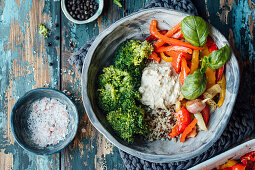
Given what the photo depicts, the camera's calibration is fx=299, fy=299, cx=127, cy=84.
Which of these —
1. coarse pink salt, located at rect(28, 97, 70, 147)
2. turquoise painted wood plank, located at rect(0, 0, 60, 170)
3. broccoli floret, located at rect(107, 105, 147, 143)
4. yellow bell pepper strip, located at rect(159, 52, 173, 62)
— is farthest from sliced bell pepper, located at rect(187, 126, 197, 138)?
turquoise painted wood plank, located at rect(0, 0, 60, 170)

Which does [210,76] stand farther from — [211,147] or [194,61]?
[211,147]

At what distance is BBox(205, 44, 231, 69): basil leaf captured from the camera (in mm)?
2047

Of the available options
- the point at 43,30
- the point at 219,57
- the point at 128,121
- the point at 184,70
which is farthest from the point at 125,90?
the point at 43,30

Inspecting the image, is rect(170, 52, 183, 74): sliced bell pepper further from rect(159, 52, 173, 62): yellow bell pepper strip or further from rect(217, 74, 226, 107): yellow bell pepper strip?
rect(217, 74, 226, 107): yellow bell pepper strip

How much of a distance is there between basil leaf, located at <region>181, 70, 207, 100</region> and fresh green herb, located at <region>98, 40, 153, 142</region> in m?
0.36

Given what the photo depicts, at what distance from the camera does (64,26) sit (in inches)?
102

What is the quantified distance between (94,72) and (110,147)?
2.31 ft

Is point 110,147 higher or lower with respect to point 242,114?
lower

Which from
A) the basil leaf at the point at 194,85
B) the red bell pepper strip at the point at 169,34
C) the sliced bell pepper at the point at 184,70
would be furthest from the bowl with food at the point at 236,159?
the red bell pepper strip at the point at 169,34

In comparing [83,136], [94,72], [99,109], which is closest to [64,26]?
[94,72]

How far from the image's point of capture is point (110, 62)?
244 centimetres

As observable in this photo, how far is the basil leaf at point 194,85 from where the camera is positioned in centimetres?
208

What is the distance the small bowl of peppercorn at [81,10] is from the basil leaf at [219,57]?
1.00 meters

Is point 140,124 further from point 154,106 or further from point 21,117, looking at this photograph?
point 21,117
